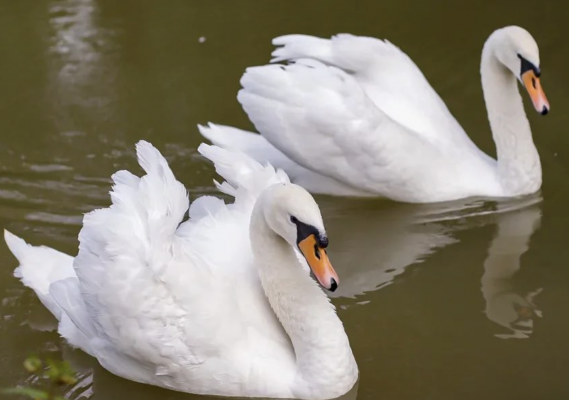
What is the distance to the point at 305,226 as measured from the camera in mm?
4352

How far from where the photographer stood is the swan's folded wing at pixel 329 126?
20.9 ft

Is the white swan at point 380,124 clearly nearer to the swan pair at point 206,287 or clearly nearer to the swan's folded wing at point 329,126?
the swan's folded wing at point 329,126

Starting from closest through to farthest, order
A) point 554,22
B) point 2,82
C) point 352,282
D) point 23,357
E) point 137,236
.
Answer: point 137,236
point 23,357
point 352,282
point 2,82
point 554,22

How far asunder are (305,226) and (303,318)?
21.0 inches

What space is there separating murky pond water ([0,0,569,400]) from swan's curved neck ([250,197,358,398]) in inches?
10.1

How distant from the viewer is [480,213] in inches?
260

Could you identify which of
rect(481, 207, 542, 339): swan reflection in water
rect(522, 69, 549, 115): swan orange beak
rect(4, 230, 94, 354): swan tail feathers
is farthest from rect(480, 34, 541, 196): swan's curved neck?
rect(4, 230, 94, 354): swan tail feathers

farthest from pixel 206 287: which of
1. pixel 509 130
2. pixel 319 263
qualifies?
pixel 509 130

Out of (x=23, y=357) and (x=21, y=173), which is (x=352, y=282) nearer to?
(x=23, y=357)

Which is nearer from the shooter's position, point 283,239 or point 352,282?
point 283,239

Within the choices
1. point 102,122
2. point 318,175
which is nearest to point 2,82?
point 102,122

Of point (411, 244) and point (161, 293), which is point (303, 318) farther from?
point (411, 244)

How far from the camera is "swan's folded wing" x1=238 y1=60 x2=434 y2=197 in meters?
6.36

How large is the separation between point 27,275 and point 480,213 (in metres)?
2.77
